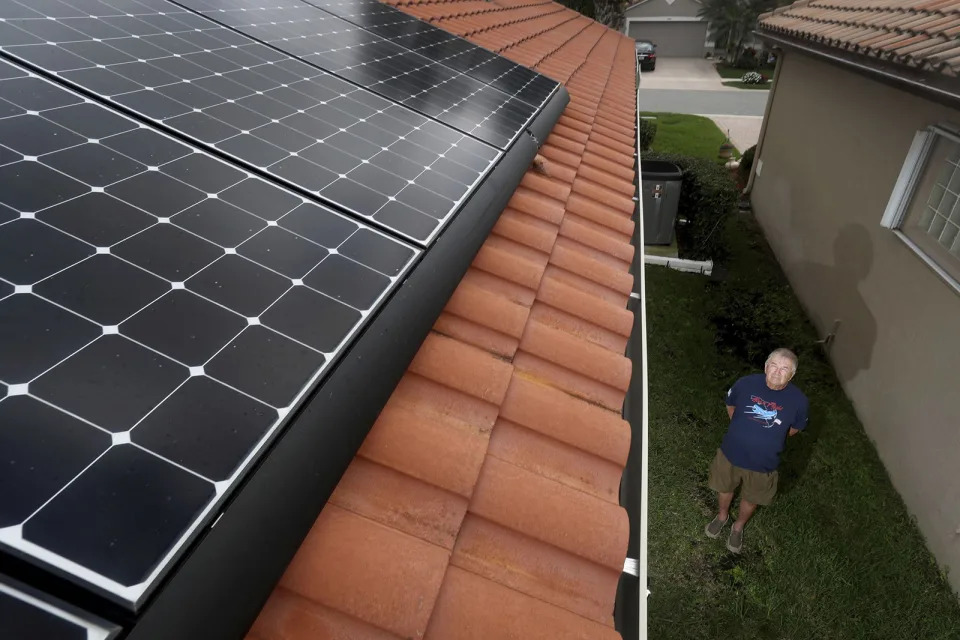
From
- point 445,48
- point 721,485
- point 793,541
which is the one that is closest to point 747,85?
point 445,48

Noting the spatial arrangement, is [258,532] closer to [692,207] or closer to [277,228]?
[277,228]

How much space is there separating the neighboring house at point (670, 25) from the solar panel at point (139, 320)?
49.8m

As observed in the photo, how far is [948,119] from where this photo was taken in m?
7.32

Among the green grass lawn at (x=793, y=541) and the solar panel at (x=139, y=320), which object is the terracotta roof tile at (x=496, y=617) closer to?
the solar panel at (x=139, y=320)

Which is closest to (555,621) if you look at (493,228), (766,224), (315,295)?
(315,295)

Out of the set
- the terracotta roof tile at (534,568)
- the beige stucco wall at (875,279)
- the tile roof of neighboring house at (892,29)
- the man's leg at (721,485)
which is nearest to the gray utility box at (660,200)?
the beige stucco wall at (875,279)

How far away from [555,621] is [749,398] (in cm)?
443

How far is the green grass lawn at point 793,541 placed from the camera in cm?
565

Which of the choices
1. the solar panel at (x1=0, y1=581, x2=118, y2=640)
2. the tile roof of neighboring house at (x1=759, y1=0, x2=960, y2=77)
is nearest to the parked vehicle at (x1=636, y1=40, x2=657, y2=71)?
the tile roof of neighboring house at (x1=759, y1=0, x2=960, y2=77)

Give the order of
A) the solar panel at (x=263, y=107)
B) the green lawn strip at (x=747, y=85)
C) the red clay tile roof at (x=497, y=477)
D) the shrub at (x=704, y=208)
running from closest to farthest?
1. the red clay tile roof at (x=497, y=477)
2. the solar panel at (x=263, y=107)
3. the shrub at (x=704, y=208)
4. the green lawn strip at (x=747, y=85)

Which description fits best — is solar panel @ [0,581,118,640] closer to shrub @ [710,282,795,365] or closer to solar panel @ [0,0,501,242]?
solar panel @ [0,0,501,242]

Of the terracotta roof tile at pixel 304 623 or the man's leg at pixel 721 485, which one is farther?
the man's leg at pixel 721 485

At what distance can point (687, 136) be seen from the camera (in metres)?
23.2

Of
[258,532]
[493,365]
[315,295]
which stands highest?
[315,295]
